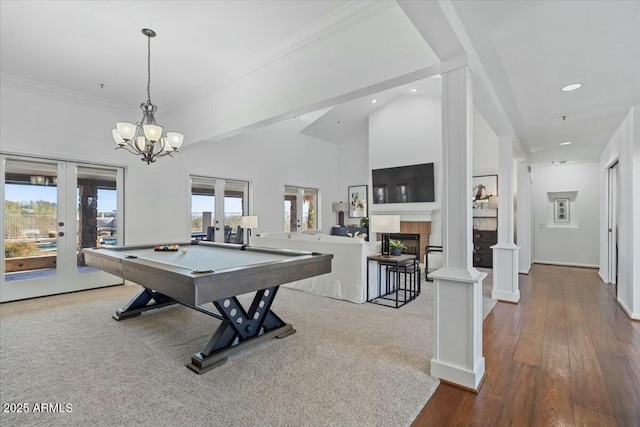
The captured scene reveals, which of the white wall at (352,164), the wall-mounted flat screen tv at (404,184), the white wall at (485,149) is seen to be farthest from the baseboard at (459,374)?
the white wall at (352,164)

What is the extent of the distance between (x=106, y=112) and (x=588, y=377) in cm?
709

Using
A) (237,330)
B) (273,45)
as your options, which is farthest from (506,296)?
(273,45)

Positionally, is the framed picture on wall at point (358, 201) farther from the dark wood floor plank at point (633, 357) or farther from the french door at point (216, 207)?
the dark wood floor plank at point (633, 357)

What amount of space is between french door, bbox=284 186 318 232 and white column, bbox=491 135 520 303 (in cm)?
529

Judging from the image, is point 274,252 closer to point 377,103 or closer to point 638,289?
point 638,289

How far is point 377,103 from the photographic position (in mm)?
8375

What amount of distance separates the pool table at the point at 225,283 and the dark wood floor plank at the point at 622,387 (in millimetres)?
2240

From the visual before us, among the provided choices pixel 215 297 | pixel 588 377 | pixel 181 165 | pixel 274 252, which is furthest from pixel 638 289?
pixel 181 165

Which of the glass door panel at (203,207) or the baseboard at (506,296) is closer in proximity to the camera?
the baseboard at (506,296)

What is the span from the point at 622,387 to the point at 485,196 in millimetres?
5567

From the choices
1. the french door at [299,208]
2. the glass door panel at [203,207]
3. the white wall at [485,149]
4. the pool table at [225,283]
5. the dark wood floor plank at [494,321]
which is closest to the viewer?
the pool table at [225,283]

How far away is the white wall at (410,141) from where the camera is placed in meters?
7.64

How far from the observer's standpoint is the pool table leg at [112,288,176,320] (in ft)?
11.7

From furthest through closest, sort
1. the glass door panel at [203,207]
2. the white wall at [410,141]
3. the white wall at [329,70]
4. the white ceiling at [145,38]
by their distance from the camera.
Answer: the white wall at [410,141]
the glass door panel at [203,207]
the white ceiling at [145,38]
the white wall at [329,70]
